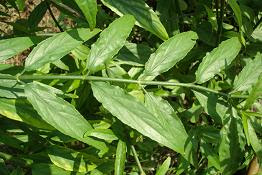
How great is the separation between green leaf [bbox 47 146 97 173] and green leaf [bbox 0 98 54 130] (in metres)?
0.18

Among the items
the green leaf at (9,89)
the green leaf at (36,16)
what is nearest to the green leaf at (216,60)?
the green leaf at (9,89)

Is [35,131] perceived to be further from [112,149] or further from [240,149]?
[240,149]

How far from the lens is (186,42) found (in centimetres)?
113

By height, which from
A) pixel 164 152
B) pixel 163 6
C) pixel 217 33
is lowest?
pixel 164 152

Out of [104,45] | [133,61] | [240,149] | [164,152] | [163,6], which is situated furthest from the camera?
[164,152]

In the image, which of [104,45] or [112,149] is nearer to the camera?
[104,45]

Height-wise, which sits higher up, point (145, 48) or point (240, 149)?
point (145, 48)

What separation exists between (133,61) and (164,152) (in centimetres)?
115

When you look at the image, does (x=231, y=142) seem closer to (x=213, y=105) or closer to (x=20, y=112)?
(x=213, y=105)

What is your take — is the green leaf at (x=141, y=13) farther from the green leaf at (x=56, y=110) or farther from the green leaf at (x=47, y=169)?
the green leaf at (x=47, y=169)

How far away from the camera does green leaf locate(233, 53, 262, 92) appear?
119 centimetres

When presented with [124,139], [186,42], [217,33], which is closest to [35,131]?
Answer: [124,139]

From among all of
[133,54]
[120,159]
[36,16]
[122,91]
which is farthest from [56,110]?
[36,16]

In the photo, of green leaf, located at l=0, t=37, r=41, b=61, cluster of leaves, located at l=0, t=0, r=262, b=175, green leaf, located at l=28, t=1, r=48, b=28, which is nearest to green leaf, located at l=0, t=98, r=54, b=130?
cluster of leaves, located at l=0, t=0, r=262, b=175
